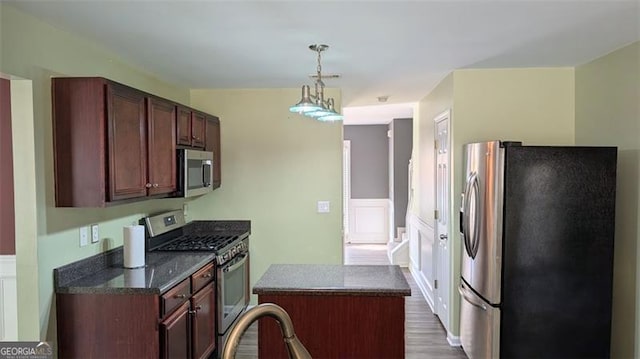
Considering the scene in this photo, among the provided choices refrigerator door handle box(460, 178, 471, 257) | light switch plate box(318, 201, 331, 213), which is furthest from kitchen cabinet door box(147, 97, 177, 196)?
refrigerator door handle box(460, 178, 471, 257)

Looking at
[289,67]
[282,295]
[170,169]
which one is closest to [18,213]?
[170,169]

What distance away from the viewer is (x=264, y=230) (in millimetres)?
4504

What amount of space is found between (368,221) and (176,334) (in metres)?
6.25

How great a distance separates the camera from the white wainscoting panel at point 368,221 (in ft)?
28.3

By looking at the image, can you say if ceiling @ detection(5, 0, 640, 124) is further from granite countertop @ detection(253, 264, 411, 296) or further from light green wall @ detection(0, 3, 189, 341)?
granite countertop @ detection(253, 264, 411, 296)

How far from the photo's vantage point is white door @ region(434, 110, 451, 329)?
3.98 meters

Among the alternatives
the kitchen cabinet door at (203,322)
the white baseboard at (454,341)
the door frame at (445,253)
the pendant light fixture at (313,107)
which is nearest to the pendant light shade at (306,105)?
the pendant light fixture at (313,107)

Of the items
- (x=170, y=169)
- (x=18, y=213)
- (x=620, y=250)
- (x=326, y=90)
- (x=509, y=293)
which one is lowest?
(x=509, y=293)

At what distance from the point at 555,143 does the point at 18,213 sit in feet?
12.5

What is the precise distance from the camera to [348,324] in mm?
2400

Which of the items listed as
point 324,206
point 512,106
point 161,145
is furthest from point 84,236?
point 512,106

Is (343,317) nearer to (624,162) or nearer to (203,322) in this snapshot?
(203,322)

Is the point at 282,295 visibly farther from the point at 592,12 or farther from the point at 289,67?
the point at 592,12

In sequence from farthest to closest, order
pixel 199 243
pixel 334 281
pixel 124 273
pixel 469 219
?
pixel 199 243
pixel 469 219
pixel 124 273
pixel 334 281
